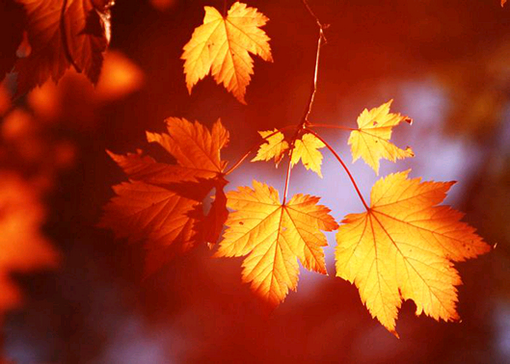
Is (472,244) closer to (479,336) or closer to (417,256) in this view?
(417,256)

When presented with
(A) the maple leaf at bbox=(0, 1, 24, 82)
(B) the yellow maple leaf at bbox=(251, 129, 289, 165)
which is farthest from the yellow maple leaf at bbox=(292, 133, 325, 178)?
(A) the maple leaf at bbox=(0, 1, 24, 82)

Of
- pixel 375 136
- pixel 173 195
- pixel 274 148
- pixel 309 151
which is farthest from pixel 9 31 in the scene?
pixel 375 136

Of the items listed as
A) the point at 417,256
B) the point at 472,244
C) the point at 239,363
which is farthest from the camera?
the point at 239,363

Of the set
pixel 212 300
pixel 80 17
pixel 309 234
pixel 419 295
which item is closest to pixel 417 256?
pixel 419 295

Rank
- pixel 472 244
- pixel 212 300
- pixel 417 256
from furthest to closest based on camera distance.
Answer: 1. pixel 212 300
2. pixel 417 256
3. pixel 472 244

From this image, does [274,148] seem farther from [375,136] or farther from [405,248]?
[405,248]

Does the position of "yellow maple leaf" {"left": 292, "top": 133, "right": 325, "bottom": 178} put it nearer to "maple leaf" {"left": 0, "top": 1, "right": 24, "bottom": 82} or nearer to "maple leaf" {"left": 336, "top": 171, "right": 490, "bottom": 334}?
"maple leaf" {"left": 336, "top": 171, "right": 490, "bottom": 334}

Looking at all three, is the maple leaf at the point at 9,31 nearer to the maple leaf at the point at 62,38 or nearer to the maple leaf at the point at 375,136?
the maple leaf at the point at 62,38
